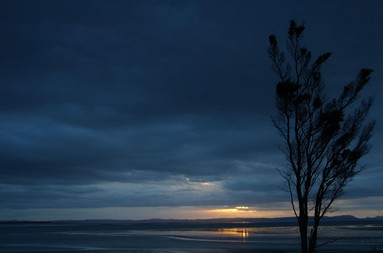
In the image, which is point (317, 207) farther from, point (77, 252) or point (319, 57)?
point (77, 252)

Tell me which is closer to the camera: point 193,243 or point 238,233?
point 193,243

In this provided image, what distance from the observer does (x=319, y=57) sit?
53.6 feet

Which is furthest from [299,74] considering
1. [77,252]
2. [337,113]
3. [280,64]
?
[77,252]

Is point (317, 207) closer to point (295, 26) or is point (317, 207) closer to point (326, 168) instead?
point (326, 168)

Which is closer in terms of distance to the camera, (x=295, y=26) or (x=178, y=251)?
(x=295, y=26)

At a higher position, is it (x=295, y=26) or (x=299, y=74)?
(x=295, y=26)

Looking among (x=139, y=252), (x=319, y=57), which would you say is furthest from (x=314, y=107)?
(x=139, y=252)

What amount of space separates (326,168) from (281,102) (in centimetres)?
287

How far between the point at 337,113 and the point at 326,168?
6.59 feet

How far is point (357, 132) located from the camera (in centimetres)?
1633

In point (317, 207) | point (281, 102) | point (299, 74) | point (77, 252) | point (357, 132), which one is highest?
point (299, 74)

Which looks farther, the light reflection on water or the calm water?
the light reflection on water

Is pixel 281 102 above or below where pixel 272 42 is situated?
below

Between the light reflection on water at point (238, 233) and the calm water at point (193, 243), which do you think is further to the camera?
the light reflection on water at point (238, 233)
